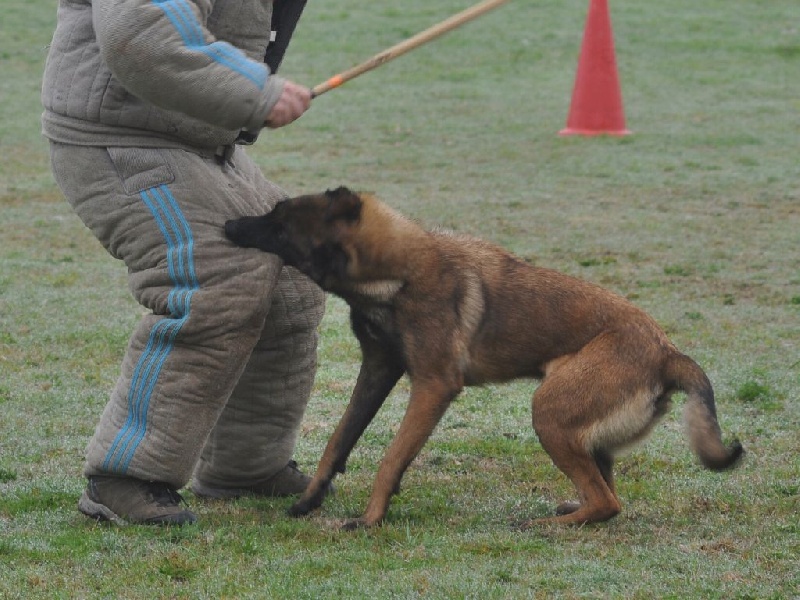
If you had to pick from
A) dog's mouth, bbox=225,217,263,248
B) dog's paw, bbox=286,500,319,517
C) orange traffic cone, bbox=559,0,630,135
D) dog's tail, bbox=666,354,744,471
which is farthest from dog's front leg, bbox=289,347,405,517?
orange traffic cone, bbox=559,0,630,135

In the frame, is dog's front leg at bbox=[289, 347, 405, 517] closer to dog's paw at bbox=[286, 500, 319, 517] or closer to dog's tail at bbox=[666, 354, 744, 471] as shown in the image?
dog's paw at bbox=[286, 500, 319, 517]

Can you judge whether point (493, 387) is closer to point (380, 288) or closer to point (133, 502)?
point (380, 288)

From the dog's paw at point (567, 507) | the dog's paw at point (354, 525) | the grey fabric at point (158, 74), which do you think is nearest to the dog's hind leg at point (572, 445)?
the dog's paw at point (567, 507)

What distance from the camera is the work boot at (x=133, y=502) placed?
4727mm

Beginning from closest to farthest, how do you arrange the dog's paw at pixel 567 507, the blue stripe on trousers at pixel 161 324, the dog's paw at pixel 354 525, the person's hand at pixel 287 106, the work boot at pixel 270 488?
the person's hand at pixel 287 106 → the blue stripe on trousers at pixel 161 324 → the dog's paw at pixel 354 525 → the dog's paw at pixel 567 507 → the work boot at pixel 270 488

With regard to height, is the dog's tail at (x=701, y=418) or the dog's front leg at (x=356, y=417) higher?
the dog's tail at (x=701, y=418)

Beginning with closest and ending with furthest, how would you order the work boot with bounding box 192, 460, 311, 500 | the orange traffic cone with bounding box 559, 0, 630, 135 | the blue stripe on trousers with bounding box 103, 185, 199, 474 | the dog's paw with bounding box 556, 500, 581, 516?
the blue stripe on trousers with bounding box 103, 185, 199, 474 → the dog's paw with bounding box 556, 500, 581, 516 → the work boot with bounding box 192, 460, 311, 500 → the orange traffic cone with bounding box 559, 0, 630, 135

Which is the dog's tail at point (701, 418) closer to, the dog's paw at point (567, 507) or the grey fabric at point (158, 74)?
the dog's paw at point (567, 507)

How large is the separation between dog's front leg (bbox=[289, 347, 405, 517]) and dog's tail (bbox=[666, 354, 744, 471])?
3.43ft

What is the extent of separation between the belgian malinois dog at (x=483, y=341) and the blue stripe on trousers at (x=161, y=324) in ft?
0.62

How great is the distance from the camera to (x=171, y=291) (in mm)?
4613

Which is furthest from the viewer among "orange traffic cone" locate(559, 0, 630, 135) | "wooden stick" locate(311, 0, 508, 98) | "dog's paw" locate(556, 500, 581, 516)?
"orange traffic cone" locate(559, 0, 630, 135)

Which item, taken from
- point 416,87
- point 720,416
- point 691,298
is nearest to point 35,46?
point 416,87

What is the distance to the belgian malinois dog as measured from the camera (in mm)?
4836
